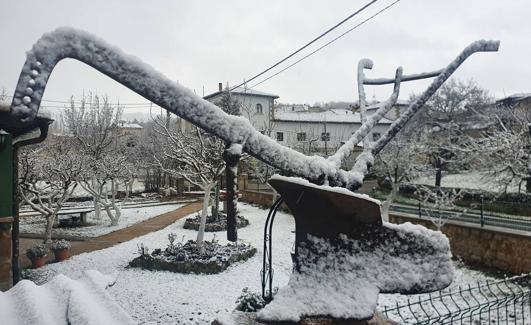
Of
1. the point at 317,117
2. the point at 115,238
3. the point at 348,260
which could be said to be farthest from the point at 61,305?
the point at 317,117

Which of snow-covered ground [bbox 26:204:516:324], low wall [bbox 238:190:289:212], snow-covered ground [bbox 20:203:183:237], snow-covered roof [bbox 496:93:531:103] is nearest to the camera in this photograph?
snow-covered ground [bbox 26:204:516:324]

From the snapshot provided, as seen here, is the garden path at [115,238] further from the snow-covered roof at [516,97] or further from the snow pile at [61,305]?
the snow-covered roof at [516,97]

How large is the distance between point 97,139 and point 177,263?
63.6 ft

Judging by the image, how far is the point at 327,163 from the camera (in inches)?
99.6

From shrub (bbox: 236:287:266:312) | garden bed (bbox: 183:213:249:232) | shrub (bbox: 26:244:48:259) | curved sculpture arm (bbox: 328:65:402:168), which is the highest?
curved sculpture arm (bbox: 328:65:402:168)

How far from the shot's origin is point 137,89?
1.98m

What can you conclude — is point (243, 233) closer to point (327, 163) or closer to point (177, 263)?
point (177, 263)

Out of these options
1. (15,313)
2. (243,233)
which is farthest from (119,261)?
(15,313)

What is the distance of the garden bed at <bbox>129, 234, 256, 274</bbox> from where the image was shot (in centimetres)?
1062

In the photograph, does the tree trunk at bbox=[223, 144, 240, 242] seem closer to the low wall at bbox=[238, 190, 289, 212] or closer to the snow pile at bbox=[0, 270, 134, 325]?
the snow pile at bbox=[0, 270, 134, 325]

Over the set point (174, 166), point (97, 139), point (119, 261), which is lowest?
point (119, 261)

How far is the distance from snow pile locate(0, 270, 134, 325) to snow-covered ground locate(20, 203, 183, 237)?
14.5 metres

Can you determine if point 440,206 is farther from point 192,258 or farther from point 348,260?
point 348,260

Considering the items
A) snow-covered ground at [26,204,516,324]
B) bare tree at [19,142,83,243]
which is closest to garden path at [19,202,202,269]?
snow-covered ground at [26,204,516,324]
